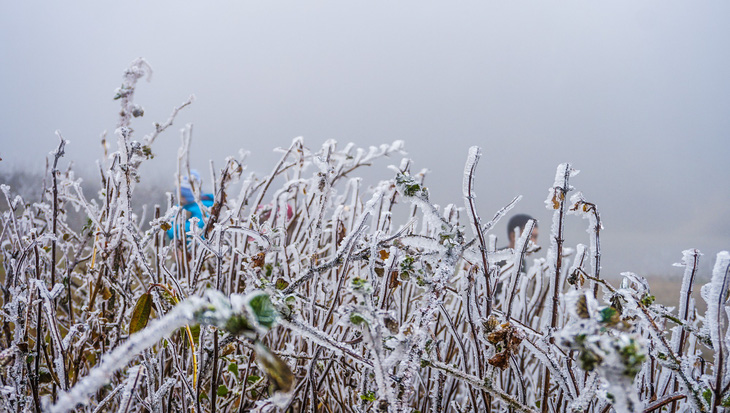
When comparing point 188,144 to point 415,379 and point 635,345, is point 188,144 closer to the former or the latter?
point 415,379

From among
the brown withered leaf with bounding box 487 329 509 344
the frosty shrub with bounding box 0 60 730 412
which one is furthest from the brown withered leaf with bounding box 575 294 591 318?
the brown withered leaf with bounding box 487 329 509 344

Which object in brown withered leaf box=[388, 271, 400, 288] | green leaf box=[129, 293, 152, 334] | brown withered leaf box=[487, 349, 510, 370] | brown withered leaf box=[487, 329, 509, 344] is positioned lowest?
green leaf box=[129, 293, 152, 334]

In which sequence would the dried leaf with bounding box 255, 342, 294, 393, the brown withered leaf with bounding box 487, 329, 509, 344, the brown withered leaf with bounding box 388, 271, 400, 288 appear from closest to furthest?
the dried leaf with bounding box 255, 342, 294, 393 < the brown withered leaf with bounding box 487, 329, 509, 344 < the brown withered leaf with bounding box 388, 271, 400, 288

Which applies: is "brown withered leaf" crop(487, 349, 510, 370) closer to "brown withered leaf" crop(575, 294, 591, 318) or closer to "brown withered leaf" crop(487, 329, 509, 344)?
"brown withered leaf" crop(487, 329, 509, 344)

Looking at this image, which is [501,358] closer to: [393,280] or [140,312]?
[393,280]

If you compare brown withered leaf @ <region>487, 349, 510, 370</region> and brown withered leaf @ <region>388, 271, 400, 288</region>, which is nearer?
brown withered leaf @ <region>487, 349, 510, 370</region>

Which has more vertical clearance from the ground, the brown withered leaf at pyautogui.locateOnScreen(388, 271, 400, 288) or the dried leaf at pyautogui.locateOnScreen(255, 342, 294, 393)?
the brown withered leaf at pyautogui.locateOnScreen(388, 271, 400, 288)

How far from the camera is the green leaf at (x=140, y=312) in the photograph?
0.86 metres

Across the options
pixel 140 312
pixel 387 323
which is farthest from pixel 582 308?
pixel 140 312

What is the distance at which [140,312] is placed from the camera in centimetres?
87

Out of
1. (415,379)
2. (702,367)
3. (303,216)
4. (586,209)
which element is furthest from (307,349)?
(702,367)

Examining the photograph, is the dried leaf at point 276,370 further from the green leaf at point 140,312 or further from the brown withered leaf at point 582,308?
the green leaf at point 140,312

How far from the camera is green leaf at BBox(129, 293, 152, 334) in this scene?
859mm

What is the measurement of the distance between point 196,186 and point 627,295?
59.4 inches
